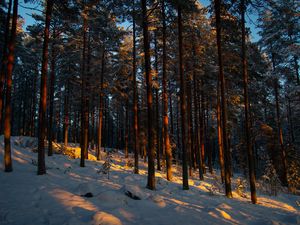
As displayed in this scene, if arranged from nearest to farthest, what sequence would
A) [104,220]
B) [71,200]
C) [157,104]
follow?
[104,220]
[71,200]
[157,104]

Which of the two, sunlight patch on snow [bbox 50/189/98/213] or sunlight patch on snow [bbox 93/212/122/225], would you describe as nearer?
sunlight patch on snow [bbox 93/212/122/225]

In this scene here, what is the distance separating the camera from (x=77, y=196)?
8.00 metres

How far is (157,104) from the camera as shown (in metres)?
21.6

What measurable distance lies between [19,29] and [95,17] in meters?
15.5

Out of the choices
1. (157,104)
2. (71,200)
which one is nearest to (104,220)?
(71,200)

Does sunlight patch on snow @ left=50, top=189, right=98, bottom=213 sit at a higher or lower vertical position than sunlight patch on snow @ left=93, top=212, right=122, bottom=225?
lower

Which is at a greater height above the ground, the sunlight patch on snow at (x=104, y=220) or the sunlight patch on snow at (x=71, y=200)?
the sunlight patch on snow at (x=104, y=220)

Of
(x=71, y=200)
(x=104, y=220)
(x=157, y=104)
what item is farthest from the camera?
(x=157, y=104)

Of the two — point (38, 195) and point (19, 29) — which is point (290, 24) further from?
point (19, 29)

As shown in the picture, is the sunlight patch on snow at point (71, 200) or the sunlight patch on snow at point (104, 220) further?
the sunlight patch on snow at point (71, 200)

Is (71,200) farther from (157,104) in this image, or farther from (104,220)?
(157,104)

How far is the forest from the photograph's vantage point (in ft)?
25.4

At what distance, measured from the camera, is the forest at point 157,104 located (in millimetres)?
7753

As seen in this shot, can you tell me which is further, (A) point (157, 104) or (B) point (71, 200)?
(A) point (157, 104)
